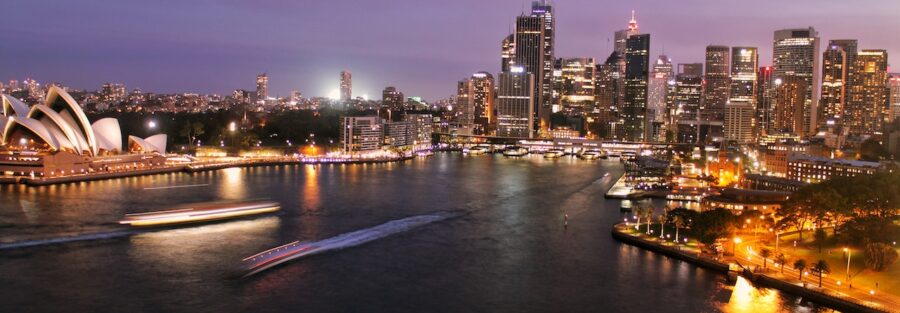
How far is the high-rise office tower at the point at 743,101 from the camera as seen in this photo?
4338cm

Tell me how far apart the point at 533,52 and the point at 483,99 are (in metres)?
5.11

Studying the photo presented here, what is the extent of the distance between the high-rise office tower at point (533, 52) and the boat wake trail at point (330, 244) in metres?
40.3

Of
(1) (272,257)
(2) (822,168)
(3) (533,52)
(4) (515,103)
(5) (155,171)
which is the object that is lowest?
(1) (272,257)

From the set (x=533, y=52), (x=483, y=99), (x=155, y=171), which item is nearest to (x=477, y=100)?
(x=483, y=99)

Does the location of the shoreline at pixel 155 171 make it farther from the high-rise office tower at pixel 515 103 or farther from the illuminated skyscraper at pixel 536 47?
the illuminated skyscraper at pixel 536 47

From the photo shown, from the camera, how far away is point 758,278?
8.20 meters

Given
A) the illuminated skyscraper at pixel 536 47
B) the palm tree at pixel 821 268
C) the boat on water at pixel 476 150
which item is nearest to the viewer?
the palm tree at pixel 821 268

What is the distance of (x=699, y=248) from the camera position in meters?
9.59

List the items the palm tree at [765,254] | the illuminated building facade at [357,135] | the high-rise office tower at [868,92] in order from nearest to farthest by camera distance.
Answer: the palm tree at [765,254] → the illuminated building facade at [357,135] → the high-rise office tower at [868,92]

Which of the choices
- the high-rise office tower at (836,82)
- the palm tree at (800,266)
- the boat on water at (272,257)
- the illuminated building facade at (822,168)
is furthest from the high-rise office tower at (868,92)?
the boat on water at (272,257)

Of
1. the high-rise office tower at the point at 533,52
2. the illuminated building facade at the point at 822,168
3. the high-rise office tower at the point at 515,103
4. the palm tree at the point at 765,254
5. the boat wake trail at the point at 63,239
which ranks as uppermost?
the high-rise office tower at the point at 533,52

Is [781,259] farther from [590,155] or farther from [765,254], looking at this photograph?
[590,155]

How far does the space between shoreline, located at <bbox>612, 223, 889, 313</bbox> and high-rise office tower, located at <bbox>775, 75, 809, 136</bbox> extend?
3813 centimetres

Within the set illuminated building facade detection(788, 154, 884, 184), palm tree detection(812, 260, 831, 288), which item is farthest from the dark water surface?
illuminated building facade detection(788, 154, 884, 184)
